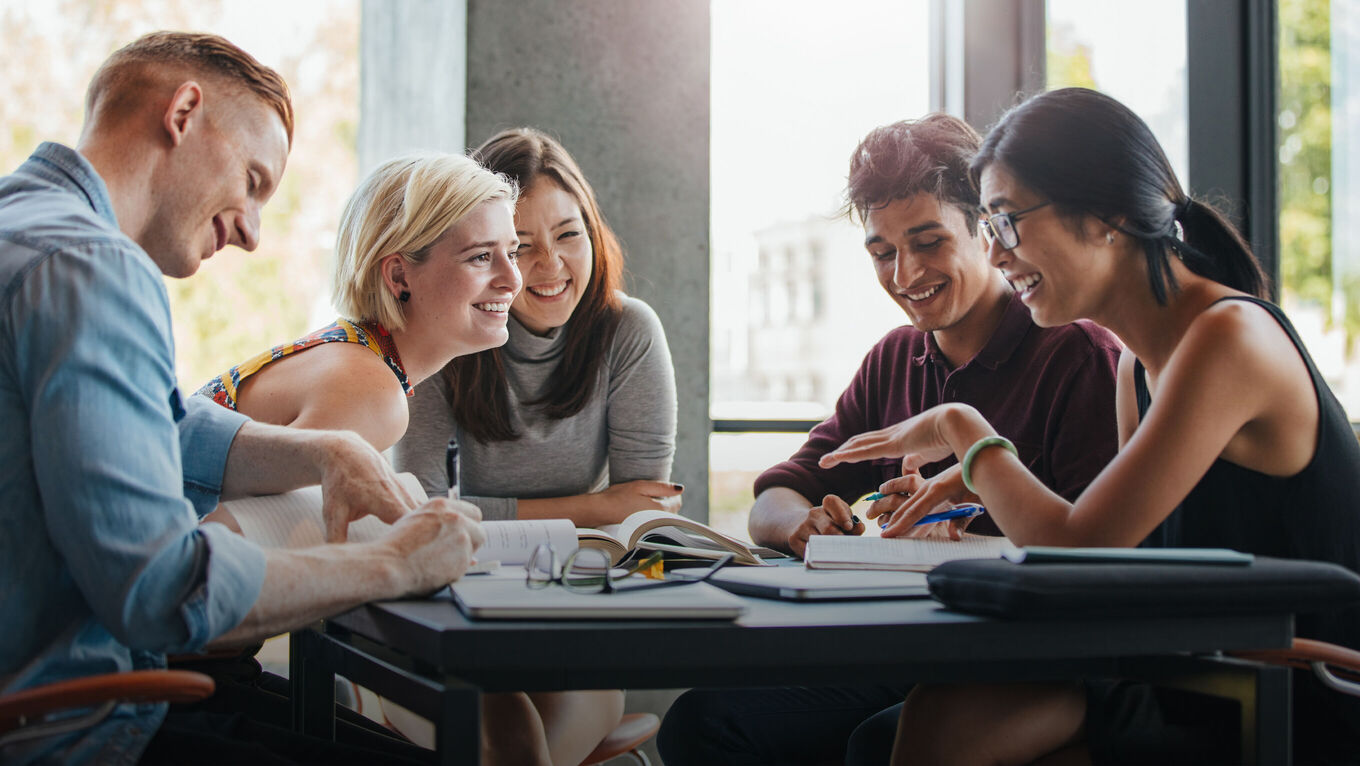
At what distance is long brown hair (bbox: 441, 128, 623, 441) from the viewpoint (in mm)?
2611

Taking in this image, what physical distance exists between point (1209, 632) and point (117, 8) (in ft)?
16.3

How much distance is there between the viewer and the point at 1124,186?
1.65m

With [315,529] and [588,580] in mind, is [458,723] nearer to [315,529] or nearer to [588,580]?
[588,580]

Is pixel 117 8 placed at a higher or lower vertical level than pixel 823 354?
higher

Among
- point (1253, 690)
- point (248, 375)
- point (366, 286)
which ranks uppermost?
point (366, 286)

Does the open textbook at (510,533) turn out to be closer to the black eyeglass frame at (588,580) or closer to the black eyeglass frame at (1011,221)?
the black eyeglass frame at (588,580)

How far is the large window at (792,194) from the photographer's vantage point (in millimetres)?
3801

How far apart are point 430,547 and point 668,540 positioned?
64 cm

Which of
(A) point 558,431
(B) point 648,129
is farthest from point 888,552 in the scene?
(B) point 648,129

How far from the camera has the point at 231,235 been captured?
59.6 inches

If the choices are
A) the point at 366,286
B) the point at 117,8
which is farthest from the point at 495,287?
the point at 117,8

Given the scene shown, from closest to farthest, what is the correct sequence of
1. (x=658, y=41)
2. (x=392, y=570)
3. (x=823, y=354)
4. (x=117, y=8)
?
1. (x=392, y=570)
2. (x=658, y=41)
3. (x=823, y=354)
4. (x=117, y=8)

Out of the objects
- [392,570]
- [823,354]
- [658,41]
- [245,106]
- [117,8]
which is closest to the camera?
[392,570]

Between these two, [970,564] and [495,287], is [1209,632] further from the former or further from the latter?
[495,287]
